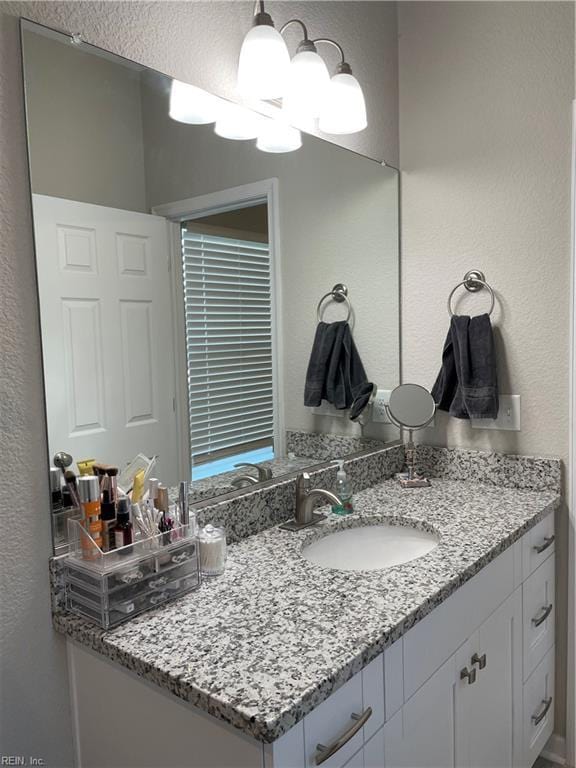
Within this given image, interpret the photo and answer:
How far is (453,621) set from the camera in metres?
1.26

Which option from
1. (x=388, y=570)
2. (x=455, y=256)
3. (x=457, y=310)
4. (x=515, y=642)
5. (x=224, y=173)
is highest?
(x=224, y=173)

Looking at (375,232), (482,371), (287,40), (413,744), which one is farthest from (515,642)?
(287,40)

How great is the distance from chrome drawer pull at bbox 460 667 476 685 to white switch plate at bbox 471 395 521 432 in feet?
2.62

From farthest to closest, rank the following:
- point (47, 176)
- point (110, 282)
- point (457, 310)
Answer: point (457, 310) < point (110, 282) < point (47, 176)

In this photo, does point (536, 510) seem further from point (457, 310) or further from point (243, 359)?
point (243, 359)

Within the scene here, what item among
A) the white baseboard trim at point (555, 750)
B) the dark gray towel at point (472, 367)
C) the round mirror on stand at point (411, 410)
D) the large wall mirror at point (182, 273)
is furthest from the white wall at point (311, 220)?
the white baseboard trim at point (555, 750)

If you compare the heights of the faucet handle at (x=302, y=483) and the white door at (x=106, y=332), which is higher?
the white door at (x=106, y=332)

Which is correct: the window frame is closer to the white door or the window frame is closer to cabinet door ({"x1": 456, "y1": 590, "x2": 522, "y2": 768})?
the white door

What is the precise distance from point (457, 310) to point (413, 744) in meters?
1.29

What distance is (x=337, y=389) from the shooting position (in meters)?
1.90

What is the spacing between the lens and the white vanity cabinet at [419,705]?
0.91 m

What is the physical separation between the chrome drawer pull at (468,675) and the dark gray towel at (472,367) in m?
0.79

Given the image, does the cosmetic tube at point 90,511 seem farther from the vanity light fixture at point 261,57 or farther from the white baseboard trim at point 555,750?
the white baseboard trim at point 555,750

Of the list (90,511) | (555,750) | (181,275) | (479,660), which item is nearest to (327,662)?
(90,511)
